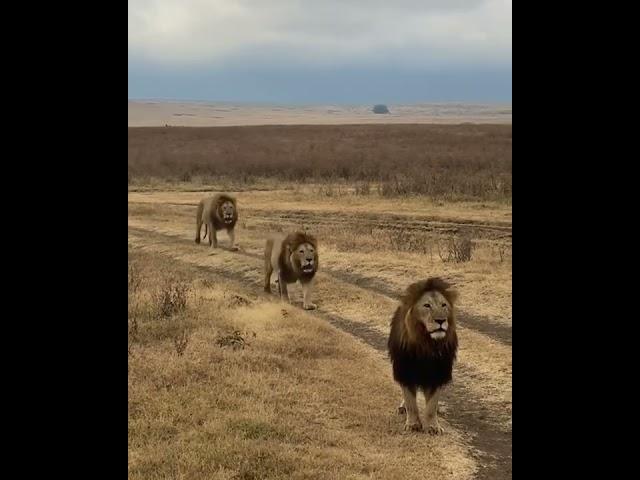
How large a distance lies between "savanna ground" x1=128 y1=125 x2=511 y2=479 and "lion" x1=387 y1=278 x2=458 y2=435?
331 mm

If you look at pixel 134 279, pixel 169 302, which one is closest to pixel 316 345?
pixel 169 302

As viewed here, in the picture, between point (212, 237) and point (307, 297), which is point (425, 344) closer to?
point (307, 297)

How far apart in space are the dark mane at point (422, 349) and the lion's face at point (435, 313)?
60 millimetres

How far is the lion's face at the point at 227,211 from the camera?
17438 millimetres

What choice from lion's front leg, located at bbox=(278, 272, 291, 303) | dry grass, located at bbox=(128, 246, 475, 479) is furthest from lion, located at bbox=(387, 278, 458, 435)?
lion's front leg, located at bbox=(278, 272, 291, 303)

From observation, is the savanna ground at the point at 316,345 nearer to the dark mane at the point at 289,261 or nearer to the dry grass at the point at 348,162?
the dark mane at the point at 289,261

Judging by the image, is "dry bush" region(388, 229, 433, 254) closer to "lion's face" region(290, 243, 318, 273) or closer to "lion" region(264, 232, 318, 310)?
"lion" region(264, 232, 318, 310)

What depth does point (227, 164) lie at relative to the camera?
42.9 m

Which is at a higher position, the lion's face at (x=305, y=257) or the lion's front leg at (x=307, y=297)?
the lion's face at (x=305, y=257)

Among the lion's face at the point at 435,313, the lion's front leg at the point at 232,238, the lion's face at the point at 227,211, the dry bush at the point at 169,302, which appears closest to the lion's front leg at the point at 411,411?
the lion's face at the point at 435,313
